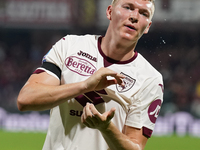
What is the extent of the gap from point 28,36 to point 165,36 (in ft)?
22.2

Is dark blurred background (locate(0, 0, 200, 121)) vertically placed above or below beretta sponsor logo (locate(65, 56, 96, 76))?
below

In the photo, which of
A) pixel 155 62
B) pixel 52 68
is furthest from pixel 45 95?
pixel 155 62

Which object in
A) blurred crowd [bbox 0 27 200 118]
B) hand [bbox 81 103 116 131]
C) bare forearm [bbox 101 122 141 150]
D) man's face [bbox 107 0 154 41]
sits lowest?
blurred crowd [bbox 0 27 200 118]

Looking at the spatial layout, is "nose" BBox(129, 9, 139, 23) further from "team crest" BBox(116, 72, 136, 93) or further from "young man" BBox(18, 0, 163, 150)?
"team crest" BBox(116, 72, 136, 93)

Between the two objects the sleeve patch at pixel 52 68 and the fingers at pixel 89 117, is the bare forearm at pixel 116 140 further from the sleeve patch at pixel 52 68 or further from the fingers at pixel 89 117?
the sleeve patch at pixel 52 68

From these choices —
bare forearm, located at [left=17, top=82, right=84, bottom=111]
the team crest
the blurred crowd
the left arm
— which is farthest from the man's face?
the blurred crowd

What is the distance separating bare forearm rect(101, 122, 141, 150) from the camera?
8.53 ft

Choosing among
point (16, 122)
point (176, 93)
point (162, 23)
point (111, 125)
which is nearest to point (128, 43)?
point (111, 125)

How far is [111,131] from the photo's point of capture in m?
2.60

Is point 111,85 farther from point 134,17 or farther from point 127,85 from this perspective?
→ point 134,17

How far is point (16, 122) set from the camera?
13227 millimetres

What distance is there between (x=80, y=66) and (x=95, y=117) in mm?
679

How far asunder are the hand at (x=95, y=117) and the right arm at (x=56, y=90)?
211 millimetres

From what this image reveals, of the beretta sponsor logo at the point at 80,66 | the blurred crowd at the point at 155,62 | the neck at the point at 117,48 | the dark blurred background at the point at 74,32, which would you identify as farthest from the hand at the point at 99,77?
the dark blurred background at the point at 74,32
